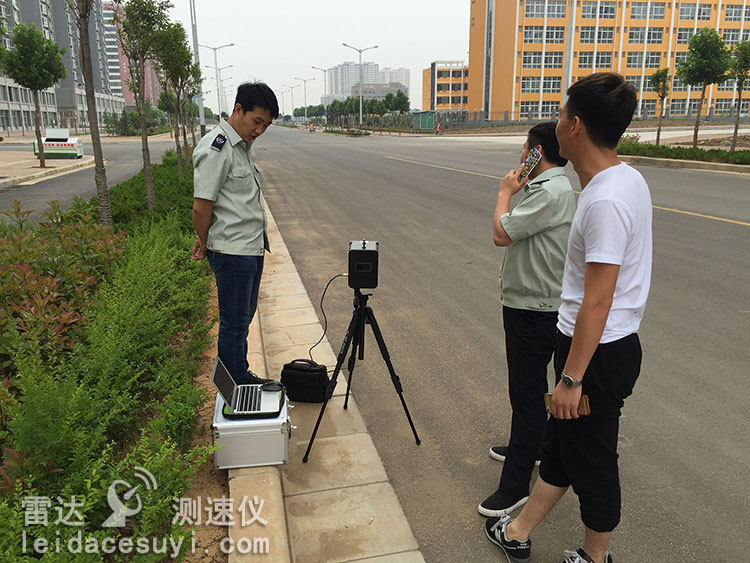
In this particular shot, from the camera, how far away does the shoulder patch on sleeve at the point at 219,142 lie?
353 centimetres

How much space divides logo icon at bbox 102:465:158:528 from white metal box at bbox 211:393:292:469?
63cm

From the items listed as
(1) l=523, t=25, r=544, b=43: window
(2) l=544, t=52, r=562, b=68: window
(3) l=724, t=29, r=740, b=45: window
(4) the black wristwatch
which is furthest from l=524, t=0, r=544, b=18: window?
(4) the black wristwatch

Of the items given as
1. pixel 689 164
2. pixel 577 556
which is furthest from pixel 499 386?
pixel 689 164

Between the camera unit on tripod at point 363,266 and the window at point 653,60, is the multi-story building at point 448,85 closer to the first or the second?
the window at point 653,60

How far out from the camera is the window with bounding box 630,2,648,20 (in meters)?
80.9

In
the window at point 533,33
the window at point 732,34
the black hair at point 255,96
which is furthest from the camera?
the window at point 732,34

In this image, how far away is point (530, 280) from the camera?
297 centimetres

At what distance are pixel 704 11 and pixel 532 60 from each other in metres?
24.3

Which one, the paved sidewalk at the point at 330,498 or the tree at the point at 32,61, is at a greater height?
the tree at the point at 32,61

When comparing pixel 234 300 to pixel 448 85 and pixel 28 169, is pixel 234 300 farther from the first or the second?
pixel 448 85

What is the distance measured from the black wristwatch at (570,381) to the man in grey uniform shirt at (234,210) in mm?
2173

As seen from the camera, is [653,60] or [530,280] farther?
[653,60]

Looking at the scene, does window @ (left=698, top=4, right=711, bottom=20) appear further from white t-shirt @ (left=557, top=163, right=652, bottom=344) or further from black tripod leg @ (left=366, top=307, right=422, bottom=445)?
white t-shirt @ (left=557, top=163, right=652, bottom=344)

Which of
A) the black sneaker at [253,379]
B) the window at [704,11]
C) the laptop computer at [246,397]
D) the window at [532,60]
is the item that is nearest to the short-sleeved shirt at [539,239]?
the laptop computer at [246,397]
